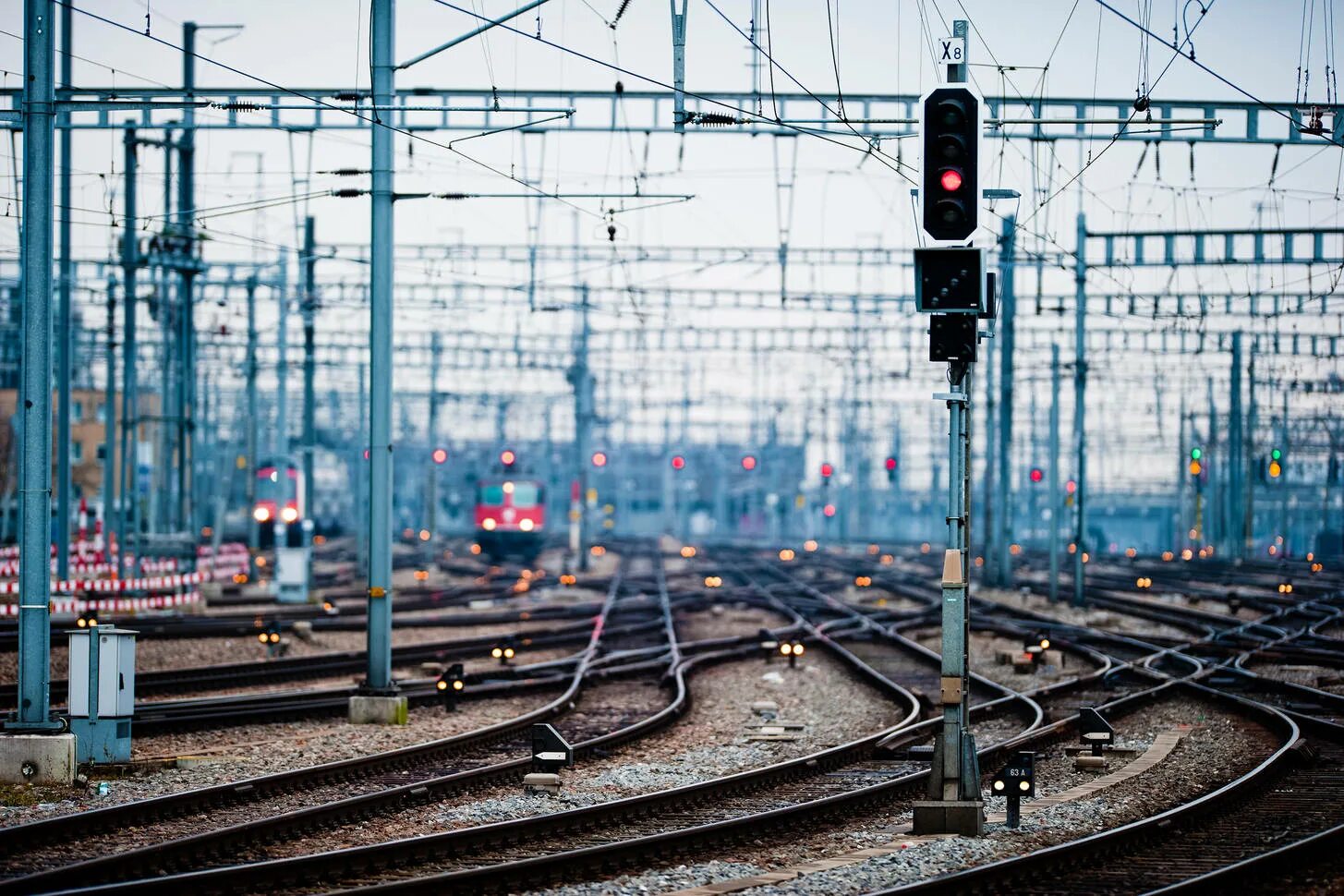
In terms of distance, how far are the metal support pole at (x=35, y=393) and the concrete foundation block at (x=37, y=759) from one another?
0.16 metres

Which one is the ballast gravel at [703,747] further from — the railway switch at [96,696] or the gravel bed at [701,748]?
the railway switch at [96,696]

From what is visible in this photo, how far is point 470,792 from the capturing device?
14.5 meters

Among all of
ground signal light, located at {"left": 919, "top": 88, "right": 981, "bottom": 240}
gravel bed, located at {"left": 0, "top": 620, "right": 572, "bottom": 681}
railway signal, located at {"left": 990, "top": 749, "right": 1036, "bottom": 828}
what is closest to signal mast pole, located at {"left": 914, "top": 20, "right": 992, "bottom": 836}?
ground signal light, located at {"left": 919, "top": 88, "right": 981, "bottom": 240}

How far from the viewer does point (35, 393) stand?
14.5m

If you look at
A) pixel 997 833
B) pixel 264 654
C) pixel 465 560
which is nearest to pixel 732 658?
pixel 264 654

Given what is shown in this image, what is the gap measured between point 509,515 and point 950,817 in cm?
4917

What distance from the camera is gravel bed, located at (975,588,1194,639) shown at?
3419 cm

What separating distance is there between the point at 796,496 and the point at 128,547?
64727 millimetres

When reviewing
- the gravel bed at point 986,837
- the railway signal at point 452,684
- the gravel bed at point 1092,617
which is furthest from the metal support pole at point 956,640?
the gravel bed at point 1092,617

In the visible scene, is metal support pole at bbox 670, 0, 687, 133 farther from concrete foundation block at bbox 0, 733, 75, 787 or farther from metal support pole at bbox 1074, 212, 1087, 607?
metal support pole at bbox 1074, 212, 1087, 607

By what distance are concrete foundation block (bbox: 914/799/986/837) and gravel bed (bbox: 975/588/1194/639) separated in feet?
66.4

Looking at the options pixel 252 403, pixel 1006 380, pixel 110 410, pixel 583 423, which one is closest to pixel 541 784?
pixel 110 410

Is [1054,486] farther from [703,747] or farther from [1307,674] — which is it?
[703,747]

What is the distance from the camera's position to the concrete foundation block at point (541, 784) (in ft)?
47.6
